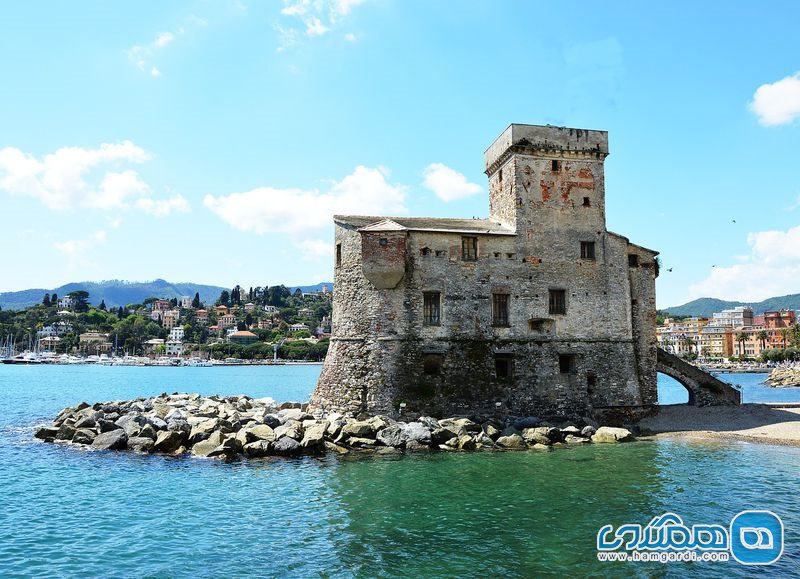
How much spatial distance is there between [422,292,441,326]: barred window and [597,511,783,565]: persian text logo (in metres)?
14.1

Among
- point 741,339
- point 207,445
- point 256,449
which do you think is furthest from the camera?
point 741,339

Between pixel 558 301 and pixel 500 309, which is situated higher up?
pixel 558 301

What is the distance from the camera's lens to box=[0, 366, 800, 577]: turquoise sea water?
1234 centimetres

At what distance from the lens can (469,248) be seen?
28266mm

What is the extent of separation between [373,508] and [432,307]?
12.8 m

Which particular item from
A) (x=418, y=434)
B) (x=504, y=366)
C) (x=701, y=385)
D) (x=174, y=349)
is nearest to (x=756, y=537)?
(x=418, y=434)

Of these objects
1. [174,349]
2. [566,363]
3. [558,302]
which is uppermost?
[558,302]

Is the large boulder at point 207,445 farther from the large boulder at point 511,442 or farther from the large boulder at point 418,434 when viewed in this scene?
the large boulder at point 511,442

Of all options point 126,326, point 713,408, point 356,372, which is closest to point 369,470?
point 356,372

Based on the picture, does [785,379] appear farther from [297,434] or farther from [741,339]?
[297,434]

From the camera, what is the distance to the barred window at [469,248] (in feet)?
92.3

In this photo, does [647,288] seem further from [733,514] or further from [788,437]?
[733,514]

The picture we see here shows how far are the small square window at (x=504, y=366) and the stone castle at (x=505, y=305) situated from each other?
2.6 inches

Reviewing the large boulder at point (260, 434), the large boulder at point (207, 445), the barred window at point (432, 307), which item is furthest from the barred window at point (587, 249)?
the large boulder at point (207, 445)
